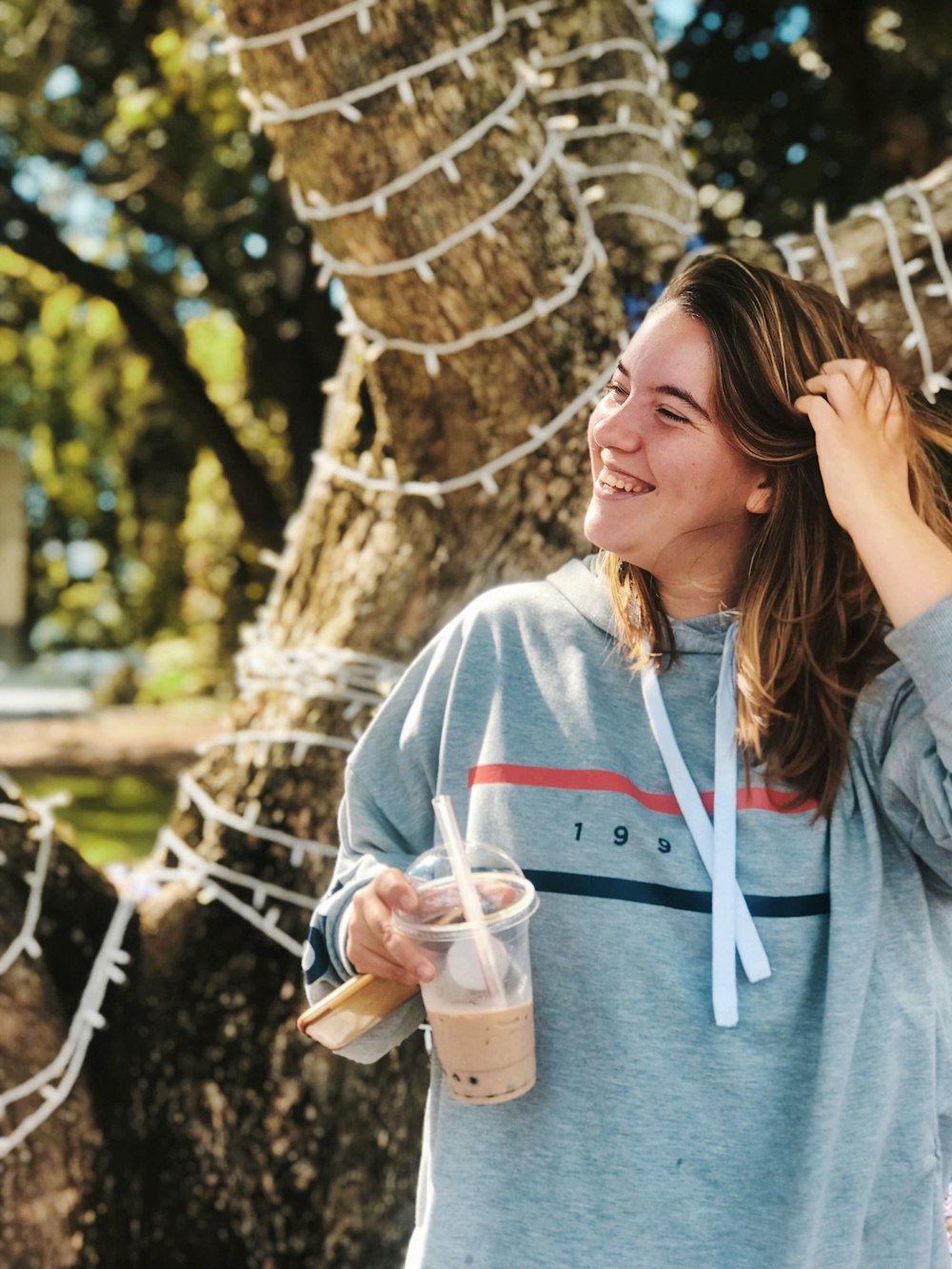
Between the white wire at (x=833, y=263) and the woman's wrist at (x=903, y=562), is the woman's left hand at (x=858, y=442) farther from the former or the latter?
the white wire at (x=833, y=263)

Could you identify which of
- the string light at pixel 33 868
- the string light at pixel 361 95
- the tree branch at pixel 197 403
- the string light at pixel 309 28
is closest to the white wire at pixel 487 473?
the string light at pixel 361 95

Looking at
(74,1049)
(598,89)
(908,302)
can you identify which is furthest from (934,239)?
(74,1049)

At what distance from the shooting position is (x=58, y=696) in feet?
61.4

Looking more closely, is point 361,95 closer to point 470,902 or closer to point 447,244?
point 447,244

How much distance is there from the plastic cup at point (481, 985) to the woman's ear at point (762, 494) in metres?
0.57

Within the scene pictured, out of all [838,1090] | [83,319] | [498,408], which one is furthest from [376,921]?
[83,319]

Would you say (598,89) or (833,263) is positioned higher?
(598,89)

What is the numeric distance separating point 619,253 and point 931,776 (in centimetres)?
165

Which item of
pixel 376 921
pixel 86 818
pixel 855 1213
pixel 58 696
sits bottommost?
pixel 58 696

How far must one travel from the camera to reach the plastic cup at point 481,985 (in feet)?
4.56

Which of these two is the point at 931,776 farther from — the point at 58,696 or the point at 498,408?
the point at 58,696

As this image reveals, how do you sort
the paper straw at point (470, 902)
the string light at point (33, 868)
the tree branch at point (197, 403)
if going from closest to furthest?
the paper straw at point (470, 902) < the string light at point (33, 868) < the tree branch at point (197, 403)

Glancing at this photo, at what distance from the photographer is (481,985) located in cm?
140

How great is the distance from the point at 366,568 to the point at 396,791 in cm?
105
